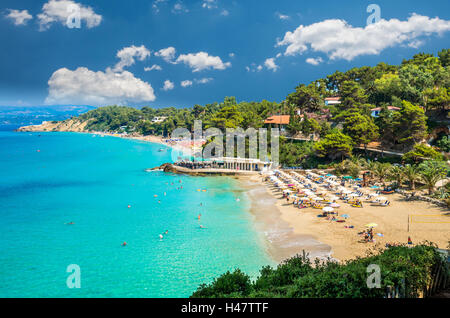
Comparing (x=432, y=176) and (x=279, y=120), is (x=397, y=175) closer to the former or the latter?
(x=432, y=176)

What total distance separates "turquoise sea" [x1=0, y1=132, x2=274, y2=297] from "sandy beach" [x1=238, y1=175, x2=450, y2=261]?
6.02ft

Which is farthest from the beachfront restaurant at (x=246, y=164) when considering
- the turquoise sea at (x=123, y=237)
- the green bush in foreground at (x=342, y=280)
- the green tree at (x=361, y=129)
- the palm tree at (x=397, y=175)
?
the green bush in foreground at (x=342, y=280)

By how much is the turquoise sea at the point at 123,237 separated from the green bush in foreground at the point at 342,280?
723 cm

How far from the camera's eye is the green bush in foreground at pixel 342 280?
31.9 ft

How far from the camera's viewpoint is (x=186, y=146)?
94938 mm

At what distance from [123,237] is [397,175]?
32.3m

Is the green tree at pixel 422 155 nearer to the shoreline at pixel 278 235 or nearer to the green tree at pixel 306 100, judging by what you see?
the shoreline at pixel 278 235

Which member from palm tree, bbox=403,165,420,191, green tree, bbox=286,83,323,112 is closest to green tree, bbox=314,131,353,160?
palm tree, bbox=403,165,420,191

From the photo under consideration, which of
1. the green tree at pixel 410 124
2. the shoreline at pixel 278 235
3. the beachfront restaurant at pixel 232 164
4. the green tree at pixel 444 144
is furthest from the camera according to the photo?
the beachfront restaurant at pixel 232 164

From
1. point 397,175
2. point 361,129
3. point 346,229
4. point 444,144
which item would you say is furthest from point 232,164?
point 444,144

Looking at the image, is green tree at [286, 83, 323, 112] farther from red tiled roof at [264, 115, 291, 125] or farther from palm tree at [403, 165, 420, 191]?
palm tree at [403, 165, 420, 191]

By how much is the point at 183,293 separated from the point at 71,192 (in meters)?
34.2

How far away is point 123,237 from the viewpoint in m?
26.2

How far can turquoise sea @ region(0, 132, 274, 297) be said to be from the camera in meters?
19.0
